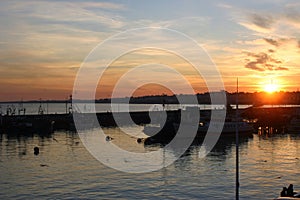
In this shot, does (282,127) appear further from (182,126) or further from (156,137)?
(156,137)

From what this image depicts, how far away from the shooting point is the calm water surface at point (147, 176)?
100ft

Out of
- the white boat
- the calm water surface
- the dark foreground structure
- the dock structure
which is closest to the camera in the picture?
the calm water surface

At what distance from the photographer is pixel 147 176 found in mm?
36938

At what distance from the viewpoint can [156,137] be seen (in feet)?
233

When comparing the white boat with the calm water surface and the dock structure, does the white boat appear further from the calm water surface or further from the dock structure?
the calm water surface

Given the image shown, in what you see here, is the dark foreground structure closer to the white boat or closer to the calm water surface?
the white boat

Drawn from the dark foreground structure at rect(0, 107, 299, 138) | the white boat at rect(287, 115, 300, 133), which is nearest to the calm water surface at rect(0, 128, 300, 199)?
the dark foreground structure at rect(0, 107, 299, 138)

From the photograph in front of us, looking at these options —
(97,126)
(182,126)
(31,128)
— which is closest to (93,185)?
(182,126)

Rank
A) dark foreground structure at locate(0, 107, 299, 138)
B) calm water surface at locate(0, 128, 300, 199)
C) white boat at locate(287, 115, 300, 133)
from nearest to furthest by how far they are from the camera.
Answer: calm water surface at locate(0, 128, 300, 199) → dark foreground structure at locate(0, 107, 299, 138) → white boat at locate(287, 115, 300, 133)

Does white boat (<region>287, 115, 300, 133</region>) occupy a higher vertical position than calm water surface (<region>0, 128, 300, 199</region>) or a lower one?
higher

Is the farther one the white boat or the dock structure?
the white boat

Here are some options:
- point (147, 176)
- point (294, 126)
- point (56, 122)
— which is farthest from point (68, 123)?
point (147, 176)

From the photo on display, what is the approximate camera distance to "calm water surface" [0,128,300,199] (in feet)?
100

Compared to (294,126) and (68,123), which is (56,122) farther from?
(294,126)
